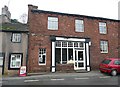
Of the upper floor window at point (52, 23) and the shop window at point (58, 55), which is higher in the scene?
the upper floor window at point (52, 23)

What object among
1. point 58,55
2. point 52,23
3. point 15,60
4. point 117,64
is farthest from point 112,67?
point 15,60

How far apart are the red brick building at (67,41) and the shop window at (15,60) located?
106cm

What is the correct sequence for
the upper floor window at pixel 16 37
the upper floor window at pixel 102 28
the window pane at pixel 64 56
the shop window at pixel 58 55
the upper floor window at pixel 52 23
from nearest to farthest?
the upper floor window at pixel 16 37 < the shop window at pixel 58 55 < the window pane at pixel 64 56 < the upper floor window at pixel 52 23 < the upper floor window at pixel 102 28

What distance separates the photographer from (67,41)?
57.7 feet

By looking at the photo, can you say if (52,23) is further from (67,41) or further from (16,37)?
(16,37)

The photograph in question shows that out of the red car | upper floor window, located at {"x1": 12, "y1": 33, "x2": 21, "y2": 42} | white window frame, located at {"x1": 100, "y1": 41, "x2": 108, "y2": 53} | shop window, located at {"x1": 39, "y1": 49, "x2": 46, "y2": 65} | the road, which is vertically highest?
upper floor window, located at {"x1": 12, "y1": 33, "x2": 21, "y2": 42}

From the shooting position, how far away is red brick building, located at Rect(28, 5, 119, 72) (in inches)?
652

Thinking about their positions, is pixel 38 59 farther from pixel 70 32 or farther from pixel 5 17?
pixel 5 17

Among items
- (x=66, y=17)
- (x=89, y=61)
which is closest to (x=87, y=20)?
(x=66, y=17)

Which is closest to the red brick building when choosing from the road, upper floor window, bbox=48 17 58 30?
upper floor window, bbox=48 17 58 30

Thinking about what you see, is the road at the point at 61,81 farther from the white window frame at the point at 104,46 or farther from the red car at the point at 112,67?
the white window frame at the point at 104,46

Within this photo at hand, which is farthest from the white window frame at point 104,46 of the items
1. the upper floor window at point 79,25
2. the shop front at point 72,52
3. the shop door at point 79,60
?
the upper floor window at point 79,25

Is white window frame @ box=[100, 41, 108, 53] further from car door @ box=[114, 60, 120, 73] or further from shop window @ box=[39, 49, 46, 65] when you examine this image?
shop window @ box=[39, 49, 46, 65]

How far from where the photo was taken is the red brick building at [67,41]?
16562 millimetres
